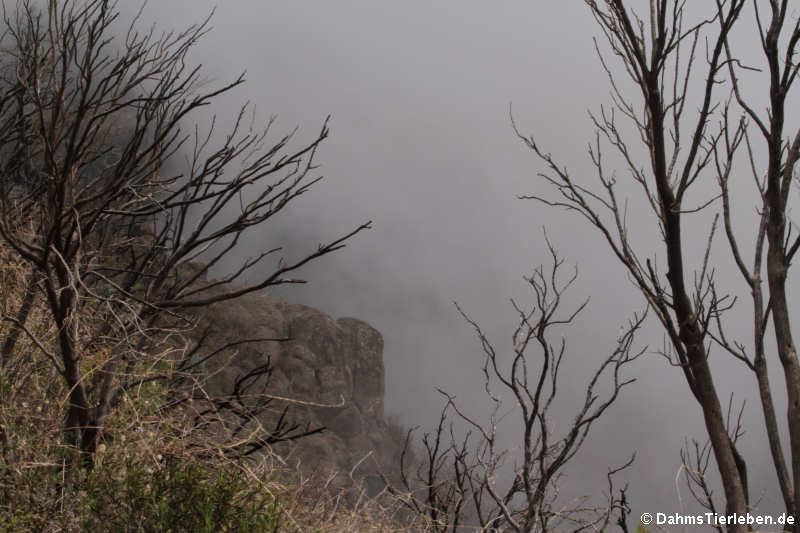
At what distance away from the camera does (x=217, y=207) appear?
3.32 metres

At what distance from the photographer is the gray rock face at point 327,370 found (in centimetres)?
3838

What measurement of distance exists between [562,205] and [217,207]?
1870 millimetres

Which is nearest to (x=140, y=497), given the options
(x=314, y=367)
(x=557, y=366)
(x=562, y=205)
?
(x=557, y=366)

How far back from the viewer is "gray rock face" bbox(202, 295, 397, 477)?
38.4 m

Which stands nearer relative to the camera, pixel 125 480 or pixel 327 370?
pixel 125 480

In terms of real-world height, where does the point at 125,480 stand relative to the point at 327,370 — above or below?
below

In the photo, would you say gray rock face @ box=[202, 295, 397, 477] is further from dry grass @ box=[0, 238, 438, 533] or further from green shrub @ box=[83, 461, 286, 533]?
green shrub @ box=[83, 461, 286, 533]

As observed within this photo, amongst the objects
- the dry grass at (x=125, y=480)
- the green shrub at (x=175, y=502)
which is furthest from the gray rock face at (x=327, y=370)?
the green shrub at (x=175, y=502)

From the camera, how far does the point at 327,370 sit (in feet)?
147

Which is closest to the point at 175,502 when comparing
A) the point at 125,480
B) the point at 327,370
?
the point at 125,480

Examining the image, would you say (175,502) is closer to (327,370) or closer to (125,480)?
(125,480)

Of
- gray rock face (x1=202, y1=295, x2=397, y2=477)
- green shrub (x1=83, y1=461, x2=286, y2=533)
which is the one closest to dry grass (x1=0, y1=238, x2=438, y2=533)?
green shrub (x1=83, y1=461, x2=286, y2=533)

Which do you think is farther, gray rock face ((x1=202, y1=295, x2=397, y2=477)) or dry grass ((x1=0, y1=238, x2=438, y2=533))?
gray rock face ((x1=202, y1=295, x2=397, y2=477))

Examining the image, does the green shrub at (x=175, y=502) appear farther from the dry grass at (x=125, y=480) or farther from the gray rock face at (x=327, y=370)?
the gray rock face at (x=327, y=370)
